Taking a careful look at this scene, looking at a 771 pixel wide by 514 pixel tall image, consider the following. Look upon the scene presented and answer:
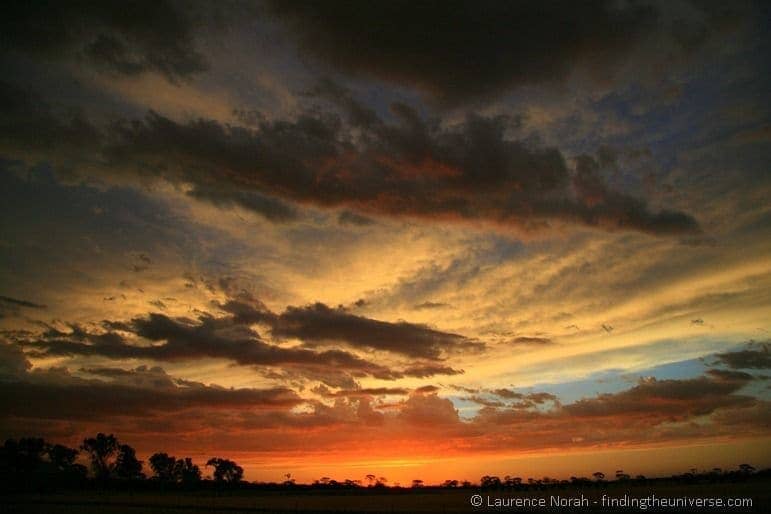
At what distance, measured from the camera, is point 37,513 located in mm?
100938

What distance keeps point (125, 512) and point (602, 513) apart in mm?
96732

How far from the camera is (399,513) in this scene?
380ft

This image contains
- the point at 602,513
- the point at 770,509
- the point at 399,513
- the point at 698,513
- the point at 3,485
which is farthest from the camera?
the point at 3,485

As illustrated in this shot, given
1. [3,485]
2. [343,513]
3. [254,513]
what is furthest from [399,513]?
[3,485]

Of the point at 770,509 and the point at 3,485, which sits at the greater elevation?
the point at 770,509

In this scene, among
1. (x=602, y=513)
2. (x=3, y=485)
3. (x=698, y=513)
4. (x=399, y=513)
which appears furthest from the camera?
(x=3, y=485)

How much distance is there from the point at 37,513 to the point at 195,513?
29451 millimetres

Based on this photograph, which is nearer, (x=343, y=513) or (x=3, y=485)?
(x=343, y=513)

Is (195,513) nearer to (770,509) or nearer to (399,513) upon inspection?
(399,513)

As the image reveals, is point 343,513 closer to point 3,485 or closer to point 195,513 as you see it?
point 195,513

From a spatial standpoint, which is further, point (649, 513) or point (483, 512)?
point (483, 512)

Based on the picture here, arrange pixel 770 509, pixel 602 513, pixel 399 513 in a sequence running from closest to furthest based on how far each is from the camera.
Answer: pixel 770 509, pixel 602 513, pixel 399 513

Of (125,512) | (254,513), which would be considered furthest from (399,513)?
(125,512)

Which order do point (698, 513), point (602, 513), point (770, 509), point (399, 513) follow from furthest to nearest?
point (399, 513) → point (602, 513) → point (698, 513) → point (770, 509)
